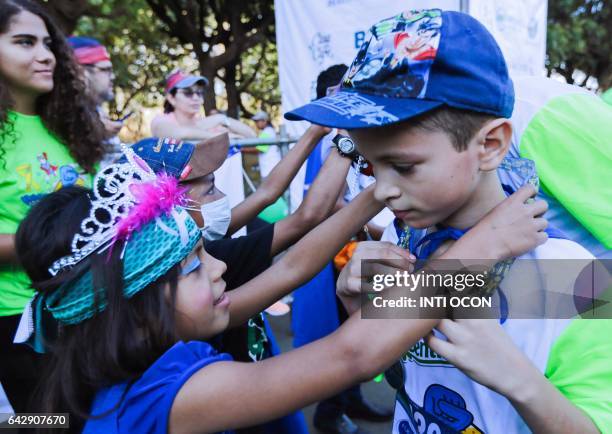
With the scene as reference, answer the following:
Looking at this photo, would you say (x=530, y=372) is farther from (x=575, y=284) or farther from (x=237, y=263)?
(x=237, y=263)

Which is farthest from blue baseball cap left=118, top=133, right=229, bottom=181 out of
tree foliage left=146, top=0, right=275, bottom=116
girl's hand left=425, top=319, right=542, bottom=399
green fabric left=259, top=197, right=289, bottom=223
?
tree foliage left=146, top=0, right=275, bottom=116

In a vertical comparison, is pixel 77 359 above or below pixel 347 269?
below

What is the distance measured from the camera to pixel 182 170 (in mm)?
1784

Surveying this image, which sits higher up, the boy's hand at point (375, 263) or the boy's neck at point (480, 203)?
the boy's neck at point (480, 203)

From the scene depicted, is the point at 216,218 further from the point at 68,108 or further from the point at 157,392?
the point at 157,392

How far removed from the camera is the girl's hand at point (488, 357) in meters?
0.88

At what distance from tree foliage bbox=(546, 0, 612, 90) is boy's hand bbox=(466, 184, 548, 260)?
1081cm

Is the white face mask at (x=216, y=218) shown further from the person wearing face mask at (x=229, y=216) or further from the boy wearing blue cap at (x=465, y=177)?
the boy wearing blue cap at (x=465, y=177)

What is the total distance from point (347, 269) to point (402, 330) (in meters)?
0.28

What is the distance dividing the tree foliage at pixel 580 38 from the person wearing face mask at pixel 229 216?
33.2ft

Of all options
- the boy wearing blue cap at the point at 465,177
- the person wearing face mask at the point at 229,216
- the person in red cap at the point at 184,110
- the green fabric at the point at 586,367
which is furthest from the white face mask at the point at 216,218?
the person in red cap at the point at 184,110

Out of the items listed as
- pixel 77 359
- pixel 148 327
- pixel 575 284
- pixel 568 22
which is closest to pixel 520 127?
pixel 575 284

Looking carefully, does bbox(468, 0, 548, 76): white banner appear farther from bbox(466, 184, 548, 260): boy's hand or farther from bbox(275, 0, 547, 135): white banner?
bbox(466, 184, 548, 260): boy's hand

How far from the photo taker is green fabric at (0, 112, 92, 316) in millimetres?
1957
